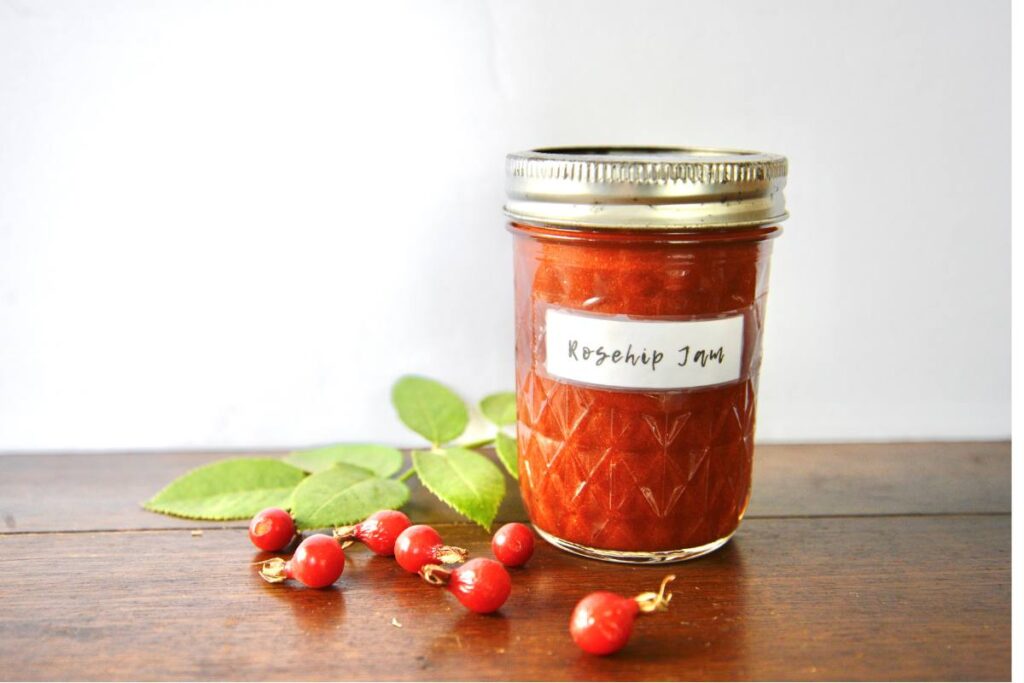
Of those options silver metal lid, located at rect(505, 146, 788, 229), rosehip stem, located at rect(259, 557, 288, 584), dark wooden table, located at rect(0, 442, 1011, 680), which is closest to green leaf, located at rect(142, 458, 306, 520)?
dark wooden table, located at rect(0, 442, 1011, 680)

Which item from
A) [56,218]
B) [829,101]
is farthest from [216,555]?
[829,101]

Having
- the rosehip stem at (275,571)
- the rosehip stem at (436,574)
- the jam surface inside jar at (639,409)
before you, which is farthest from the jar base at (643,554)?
the rosehip stem at (275,571)

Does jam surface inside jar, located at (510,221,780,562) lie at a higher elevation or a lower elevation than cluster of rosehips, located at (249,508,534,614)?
higher

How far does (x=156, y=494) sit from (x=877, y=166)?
78 cm

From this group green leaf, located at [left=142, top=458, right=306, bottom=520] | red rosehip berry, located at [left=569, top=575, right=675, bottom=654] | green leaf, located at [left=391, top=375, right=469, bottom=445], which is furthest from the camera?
green leaf, located at [left=391, top=375, right=469, bottom=445]

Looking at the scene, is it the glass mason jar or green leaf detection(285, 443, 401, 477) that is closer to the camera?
the glass mason jar

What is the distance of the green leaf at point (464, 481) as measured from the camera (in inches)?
31.9

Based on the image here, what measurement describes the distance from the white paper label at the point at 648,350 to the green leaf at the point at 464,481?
164 mm

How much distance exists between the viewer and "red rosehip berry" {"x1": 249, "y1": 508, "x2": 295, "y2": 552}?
2.52ft

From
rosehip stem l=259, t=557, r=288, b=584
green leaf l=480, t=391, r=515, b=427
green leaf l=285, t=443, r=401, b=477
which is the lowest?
green leaf l=285, t=443, r=401, b=477

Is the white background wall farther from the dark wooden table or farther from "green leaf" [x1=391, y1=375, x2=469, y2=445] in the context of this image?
the dark wooden table

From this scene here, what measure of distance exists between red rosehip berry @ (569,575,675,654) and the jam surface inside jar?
0.39 ft

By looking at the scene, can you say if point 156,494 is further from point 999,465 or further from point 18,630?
point 999,465

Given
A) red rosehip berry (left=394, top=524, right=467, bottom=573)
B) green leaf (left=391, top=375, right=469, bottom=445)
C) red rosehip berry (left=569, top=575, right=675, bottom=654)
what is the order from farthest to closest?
green leaf (left=391, top=375, right=469, bottom=445), red rosehip berry (left=394, top=524, right=467, bottom=573), red rosehip berry (left=569, top=575, right=675, bottom=654)
